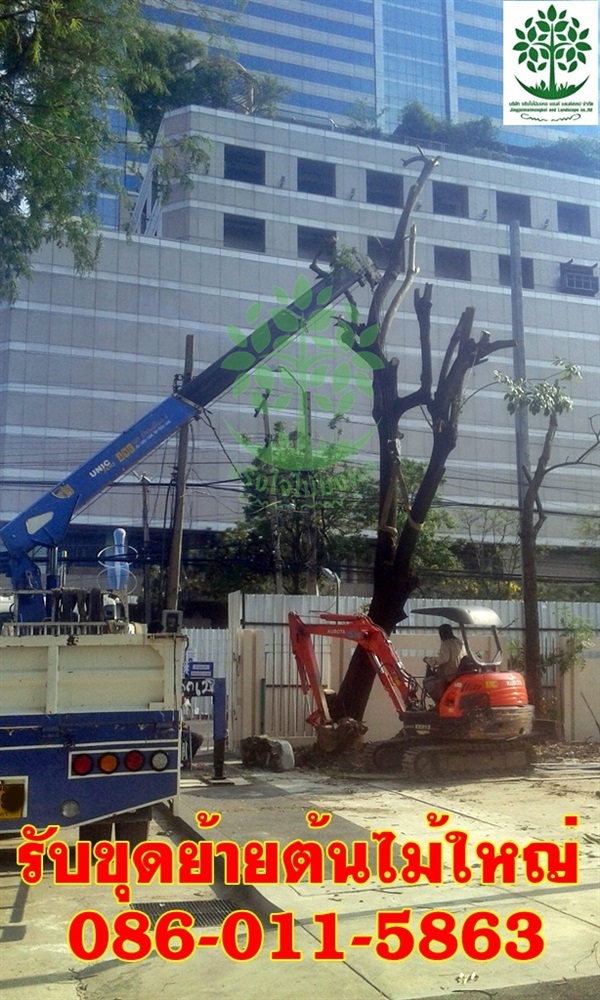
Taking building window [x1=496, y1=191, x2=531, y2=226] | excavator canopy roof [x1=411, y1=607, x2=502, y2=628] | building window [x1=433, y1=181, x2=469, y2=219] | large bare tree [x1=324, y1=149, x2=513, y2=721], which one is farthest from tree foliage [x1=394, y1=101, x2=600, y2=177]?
excavator canopy roof [x1=411, y1=607, x2=502, y2=628]

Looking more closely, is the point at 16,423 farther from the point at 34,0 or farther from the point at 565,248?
the point at 34,0

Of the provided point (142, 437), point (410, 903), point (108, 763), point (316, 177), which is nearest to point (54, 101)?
point (142, 437)

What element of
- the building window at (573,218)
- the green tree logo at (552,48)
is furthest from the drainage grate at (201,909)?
the building window at (573,218)

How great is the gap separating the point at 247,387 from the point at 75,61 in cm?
3842

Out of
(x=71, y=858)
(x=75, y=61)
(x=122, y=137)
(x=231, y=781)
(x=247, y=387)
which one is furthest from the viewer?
(x=247, y=387)

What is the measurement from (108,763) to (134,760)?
0.17 meters

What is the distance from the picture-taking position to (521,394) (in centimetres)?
1827

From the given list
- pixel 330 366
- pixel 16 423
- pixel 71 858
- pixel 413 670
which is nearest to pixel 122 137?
pixel 71 858

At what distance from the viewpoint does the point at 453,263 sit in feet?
187

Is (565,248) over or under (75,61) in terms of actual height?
over

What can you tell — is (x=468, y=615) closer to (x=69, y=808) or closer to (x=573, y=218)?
(x=69, y=808)

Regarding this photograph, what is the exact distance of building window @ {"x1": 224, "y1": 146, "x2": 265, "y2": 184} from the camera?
5269 cm

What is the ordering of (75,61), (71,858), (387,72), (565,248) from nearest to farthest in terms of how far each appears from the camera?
→ (71,858)
(75,61)
(565,248)
(387,72)

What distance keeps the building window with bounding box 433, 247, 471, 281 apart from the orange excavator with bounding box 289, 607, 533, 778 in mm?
43905
